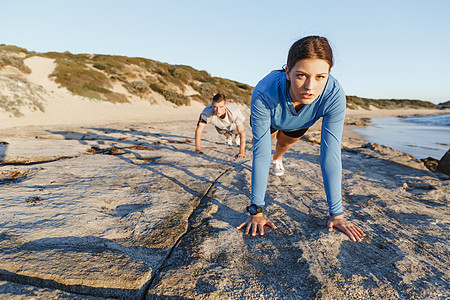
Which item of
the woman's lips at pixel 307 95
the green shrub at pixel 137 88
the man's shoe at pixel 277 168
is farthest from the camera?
the green shrub at pixel 137 88

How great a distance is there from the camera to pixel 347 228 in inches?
65.9

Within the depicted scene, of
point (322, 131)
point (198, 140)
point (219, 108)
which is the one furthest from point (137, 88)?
point (322, 131)

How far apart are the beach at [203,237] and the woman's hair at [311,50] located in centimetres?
114

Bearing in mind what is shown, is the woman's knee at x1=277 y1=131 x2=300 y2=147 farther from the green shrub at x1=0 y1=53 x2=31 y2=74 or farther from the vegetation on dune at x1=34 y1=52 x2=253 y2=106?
the green shrub at x1=0 y1=53 x2=31 y2=74

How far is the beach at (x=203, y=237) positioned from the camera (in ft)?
3.76

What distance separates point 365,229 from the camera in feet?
5.79

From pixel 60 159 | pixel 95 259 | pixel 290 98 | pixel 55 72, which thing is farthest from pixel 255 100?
pixel 55 72

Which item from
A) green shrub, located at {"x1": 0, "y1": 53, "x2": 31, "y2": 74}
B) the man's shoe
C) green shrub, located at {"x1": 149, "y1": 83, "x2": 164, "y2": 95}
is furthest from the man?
green shrub, located at {"x1": 0, "y1": 53, "x2": 31, "y2": 74}

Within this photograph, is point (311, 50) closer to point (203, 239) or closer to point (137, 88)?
point (203, 239)

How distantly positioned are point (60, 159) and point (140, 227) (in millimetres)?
2429

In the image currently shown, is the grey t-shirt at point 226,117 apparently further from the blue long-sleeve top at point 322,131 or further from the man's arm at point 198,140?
the blue long-sleeve top at point 322,131

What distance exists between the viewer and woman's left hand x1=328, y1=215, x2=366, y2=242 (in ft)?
5.31

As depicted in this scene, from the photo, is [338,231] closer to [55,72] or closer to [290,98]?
[290,98]

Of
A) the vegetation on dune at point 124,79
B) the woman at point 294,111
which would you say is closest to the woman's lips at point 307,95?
the woman at point 294,111
